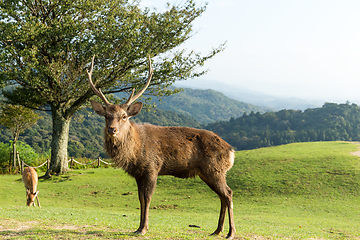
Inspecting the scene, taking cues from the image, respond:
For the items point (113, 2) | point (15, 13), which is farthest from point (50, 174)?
point (113, 2)

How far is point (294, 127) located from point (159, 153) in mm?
100319

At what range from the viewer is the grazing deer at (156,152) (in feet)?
17.9

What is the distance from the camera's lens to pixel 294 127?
98.4m

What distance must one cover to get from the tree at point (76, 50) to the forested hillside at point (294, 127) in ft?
227

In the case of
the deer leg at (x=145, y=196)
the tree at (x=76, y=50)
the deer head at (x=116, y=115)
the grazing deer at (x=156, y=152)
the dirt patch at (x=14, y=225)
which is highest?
the tree at (x=76, y=50)

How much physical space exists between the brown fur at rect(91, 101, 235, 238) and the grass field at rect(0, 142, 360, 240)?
8.35 ft

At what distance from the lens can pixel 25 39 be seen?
14.1 m

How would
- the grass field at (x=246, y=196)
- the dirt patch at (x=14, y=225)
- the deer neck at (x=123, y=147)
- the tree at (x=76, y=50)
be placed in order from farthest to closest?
1. the tree at (x=76, y=50)
2. the grass field at (x=246, y=196)
3. the dirt patch at (x=14, y=225)
4. the deer neck at (x=123, y=147)

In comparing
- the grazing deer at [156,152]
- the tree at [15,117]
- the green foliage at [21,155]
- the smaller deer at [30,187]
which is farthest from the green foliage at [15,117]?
the grazing deer at [156,152]

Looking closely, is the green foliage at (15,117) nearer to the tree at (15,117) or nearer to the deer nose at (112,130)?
the tree at (15,117)

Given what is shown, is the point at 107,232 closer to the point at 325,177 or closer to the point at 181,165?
the point at 181,165

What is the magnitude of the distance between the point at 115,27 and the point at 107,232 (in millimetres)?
12233

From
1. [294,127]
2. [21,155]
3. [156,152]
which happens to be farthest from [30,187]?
[294,127]

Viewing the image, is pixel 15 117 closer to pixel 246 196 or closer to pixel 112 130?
pixel 246 196
